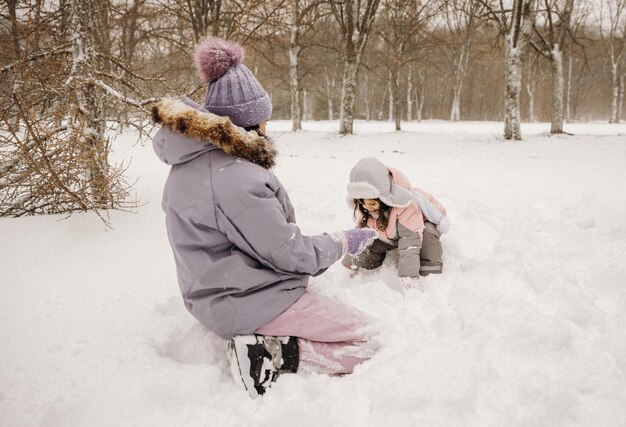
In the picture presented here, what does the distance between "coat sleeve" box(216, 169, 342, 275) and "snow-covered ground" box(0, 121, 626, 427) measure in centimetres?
60

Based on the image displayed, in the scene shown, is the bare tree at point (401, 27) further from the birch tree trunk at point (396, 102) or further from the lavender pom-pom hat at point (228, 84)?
the lavender pom-pom hat at point (228, 84)

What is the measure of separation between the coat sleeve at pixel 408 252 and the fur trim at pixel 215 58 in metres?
1.80

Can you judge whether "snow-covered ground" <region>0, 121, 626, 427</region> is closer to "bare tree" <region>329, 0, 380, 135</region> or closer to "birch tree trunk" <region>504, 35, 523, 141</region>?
"birch tree trunk" <region>504, 35, 523, 141</region>

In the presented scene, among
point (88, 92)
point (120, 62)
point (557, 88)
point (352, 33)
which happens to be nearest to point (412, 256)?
point (88, 92)

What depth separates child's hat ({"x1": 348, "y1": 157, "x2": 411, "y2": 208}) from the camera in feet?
9.04

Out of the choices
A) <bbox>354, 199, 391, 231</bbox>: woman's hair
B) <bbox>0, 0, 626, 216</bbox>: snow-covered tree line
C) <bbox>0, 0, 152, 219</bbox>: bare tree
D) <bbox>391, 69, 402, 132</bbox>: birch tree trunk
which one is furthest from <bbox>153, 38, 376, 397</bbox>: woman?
<bbox>391, 69, 402, 132</bbox>: birch tree trunk

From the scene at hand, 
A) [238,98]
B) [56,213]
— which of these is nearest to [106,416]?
[238,98]

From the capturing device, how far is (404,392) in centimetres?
165

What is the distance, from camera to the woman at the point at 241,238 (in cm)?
161

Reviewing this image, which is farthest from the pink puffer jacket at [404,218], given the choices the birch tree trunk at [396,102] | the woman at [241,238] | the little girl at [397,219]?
the birch tree trunk at [396,102]

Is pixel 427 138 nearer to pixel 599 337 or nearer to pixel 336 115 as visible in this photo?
pixel 599 337

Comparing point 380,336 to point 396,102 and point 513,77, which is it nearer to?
point 513,77

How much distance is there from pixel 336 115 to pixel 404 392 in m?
41.2

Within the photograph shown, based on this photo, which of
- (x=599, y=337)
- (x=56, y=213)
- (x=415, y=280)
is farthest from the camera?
(x=56, y=213)
